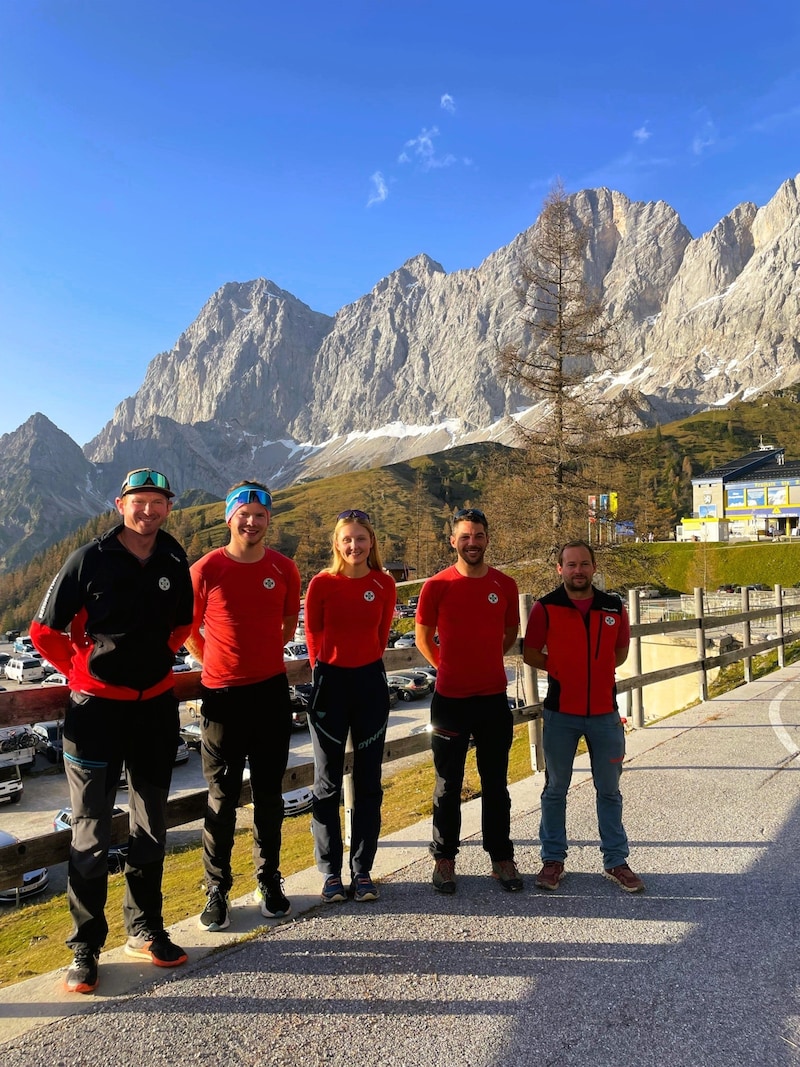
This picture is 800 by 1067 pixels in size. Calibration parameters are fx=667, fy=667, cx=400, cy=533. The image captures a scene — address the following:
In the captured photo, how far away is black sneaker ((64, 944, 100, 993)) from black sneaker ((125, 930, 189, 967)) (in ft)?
0.75

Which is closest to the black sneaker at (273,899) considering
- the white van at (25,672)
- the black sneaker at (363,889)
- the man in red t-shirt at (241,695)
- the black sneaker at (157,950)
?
the man in red t-shirt at (241,695)

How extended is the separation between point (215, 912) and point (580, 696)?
7.92ft

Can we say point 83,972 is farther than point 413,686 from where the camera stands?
No

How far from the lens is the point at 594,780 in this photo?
13.7ft

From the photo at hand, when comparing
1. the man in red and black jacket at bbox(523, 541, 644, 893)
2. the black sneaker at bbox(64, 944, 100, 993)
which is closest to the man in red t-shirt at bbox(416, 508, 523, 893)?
the man in red and black jacket at bbox(523, 541, 644, 893)

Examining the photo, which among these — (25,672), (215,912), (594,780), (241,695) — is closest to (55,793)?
(215,912)

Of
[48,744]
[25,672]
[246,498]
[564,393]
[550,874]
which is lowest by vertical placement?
[25,672]

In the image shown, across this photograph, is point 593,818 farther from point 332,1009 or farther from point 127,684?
point 127,684

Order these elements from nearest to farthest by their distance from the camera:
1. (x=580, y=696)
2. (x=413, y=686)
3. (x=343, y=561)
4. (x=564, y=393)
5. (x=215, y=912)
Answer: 1. (x=215, y=912)
2. (x=343, y=561)
3. (x=580, y=696)
4. (x=564, y=393)
5. (x=413, y=686)

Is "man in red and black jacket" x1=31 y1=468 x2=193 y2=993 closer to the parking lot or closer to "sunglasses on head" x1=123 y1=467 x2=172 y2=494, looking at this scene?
"sunglasses on head" x1=123 y1=467 x2=172 y2=494

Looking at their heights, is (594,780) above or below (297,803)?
above

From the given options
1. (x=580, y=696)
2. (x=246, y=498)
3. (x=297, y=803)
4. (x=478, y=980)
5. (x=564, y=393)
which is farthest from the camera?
(x=564, y=393)

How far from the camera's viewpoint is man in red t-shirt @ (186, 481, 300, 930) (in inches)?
140

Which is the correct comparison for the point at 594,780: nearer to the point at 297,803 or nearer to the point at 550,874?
the point at 550,874
